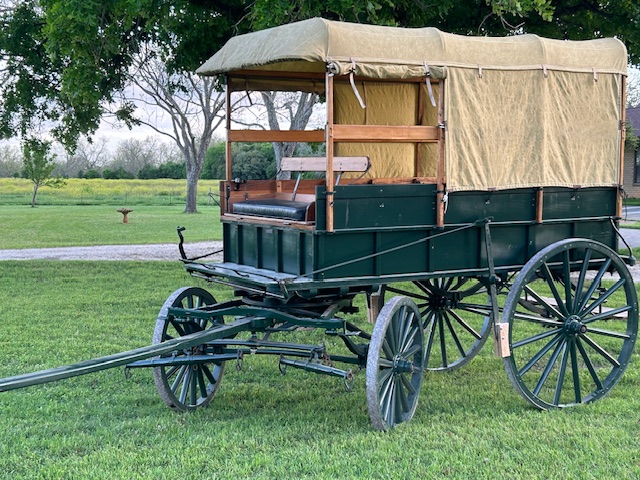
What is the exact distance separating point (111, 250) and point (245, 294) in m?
14.6

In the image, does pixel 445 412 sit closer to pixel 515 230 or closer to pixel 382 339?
pixel 382 339

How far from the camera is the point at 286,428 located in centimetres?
634

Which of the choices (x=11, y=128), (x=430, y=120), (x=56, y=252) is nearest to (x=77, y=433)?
(x=430, y=120)

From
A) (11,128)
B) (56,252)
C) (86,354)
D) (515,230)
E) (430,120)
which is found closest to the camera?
(515,230)

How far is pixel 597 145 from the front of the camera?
7.63 meters

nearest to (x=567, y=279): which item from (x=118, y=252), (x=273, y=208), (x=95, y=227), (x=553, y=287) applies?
(x=553, y=287)

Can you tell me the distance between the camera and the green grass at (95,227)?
24672mm

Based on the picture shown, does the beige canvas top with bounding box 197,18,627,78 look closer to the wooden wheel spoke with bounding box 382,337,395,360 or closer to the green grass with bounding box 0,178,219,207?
the wooden wheel spoke with bounding box 382,337,395,360

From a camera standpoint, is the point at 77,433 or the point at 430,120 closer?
the point at 77,433

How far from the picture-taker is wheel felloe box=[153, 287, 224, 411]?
677 cm

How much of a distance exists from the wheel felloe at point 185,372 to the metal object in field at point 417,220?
2 cm

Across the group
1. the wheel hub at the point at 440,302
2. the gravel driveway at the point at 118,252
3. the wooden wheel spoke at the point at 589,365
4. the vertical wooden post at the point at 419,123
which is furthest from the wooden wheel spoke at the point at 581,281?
the gravel driveway at the point at 118,252

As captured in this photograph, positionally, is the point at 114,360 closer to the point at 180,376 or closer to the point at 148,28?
the point at 180,376

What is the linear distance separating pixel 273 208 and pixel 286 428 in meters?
1.74
